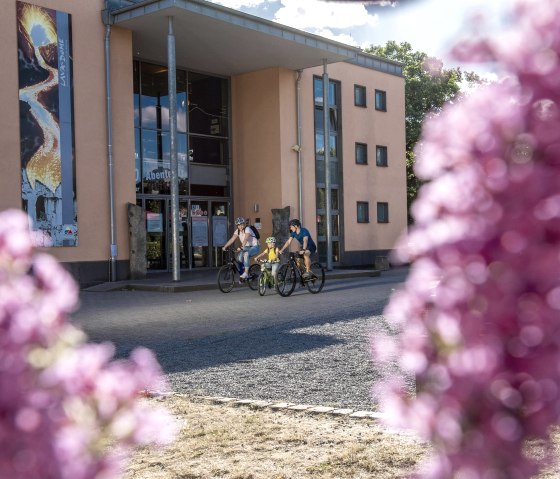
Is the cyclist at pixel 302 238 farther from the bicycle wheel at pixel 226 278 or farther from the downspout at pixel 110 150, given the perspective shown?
the downspout at pixel 110 150

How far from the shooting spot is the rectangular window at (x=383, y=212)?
35.6 meters

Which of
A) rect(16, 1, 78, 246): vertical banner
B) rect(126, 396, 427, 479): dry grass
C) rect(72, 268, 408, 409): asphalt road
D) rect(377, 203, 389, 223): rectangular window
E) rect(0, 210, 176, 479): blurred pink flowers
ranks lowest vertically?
rect(72, 268, 408, 409): asphalt road

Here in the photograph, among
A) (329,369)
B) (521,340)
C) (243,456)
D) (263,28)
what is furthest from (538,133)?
(263,28)

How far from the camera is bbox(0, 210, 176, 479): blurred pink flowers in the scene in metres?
0.92

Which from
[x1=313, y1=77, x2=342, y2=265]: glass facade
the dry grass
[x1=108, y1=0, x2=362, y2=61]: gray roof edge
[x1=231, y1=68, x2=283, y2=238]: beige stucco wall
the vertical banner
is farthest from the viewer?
[x1=313, y1=77, x2=342, y2=265]: glass facade

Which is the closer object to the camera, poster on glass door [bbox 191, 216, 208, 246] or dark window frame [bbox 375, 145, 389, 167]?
poster on glass door [bbox 191, 216, 208, 246]

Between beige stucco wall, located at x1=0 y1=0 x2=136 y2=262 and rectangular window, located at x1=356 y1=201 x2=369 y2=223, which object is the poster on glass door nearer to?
beige stucco wall, located at x1=0 y1=0 x2=136 y2=262

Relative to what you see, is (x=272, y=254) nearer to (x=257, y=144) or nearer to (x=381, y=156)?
(x=257, y=144)

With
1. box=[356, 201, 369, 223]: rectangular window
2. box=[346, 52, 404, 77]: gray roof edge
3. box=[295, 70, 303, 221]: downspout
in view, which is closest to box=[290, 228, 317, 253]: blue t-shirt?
box=[295, 70, 303, 221]: downspout

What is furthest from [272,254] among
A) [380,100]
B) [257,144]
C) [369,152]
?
[380,100]

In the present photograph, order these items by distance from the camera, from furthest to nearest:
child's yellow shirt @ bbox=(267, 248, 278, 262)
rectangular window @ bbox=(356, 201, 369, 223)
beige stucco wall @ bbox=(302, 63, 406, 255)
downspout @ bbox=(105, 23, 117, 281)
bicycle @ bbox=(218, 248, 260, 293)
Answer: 1. rectangular window @ bbox=(356, 201, 369, 223)
2. beige stucco wall @ bbox=(302, 63, 406, 255)
3. downspout @ bbox=(105, 23, 117, 281)
4. bicycle @ bbox=(218, 248, 260, 293)
5. child's yellow shirt @ bbox=(267, 248, 278, 262)

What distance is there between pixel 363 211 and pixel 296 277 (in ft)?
54.3

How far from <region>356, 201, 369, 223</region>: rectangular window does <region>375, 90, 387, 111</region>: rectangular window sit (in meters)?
4.42

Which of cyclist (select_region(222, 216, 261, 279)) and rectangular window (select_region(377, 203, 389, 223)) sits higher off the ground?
rectangular window (select_region(377, 203, 389, 223))
